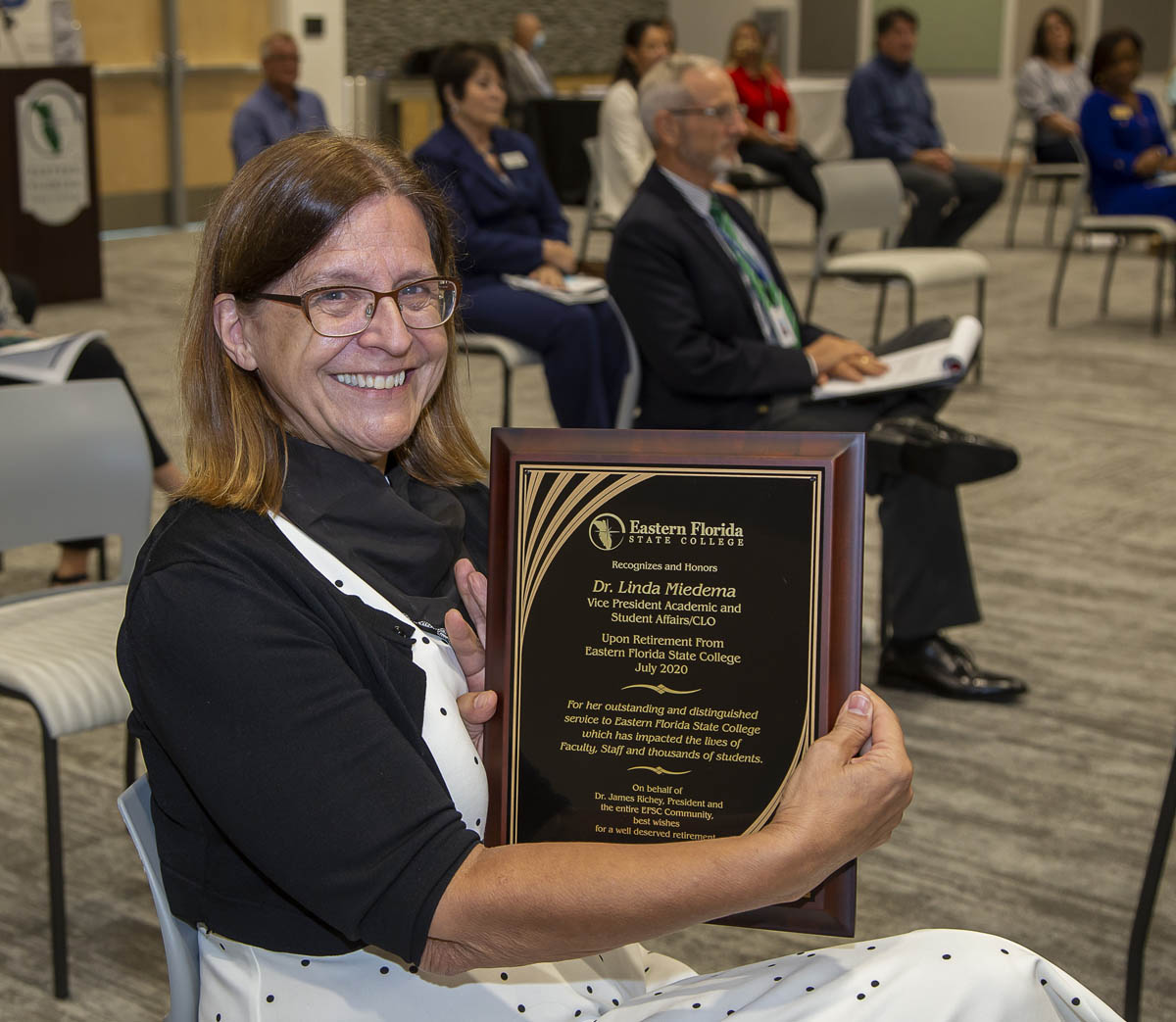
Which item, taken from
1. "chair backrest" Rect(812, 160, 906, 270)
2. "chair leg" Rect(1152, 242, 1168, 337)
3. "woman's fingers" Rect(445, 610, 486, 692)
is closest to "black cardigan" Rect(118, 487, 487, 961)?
"woman's fingers" Rect(445, 610, 486, 692)

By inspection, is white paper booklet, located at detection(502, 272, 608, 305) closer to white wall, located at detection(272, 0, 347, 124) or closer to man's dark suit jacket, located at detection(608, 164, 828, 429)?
man's dark suit jacket, located at detection(608, 164, 828, 429)

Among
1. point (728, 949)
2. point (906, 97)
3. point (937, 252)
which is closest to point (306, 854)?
point (728, 949)

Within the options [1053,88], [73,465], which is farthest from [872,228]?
[1053,88]

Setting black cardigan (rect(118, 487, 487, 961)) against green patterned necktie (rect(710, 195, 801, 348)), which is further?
green patterned necktie (rect(710, 195, 801, 348))

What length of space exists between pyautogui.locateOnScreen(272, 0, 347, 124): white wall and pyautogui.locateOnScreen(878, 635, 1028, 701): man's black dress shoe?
8446mm

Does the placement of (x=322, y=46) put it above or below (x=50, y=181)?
above

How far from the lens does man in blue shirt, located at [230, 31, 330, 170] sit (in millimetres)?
7859

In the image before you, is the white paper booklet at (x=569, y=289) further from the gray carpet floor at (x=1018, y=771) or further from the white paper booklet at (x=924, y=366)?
the white paper booklet at (x=924, y=366)

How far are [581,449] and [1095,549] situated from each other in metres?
3.33

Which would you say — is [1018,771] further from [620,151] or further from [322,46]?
[322,46]

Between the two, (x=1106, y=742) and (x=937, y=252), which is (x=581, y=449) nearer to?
(x=1106, y=742)

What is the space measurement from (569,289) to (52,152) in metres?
4.19

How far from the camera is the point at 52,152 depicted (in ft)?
24.9

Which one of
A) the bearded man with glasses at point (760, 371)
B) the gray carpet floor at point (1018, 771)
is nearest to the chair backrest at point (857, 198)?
the gray carpet floor at point (1018, 771)
